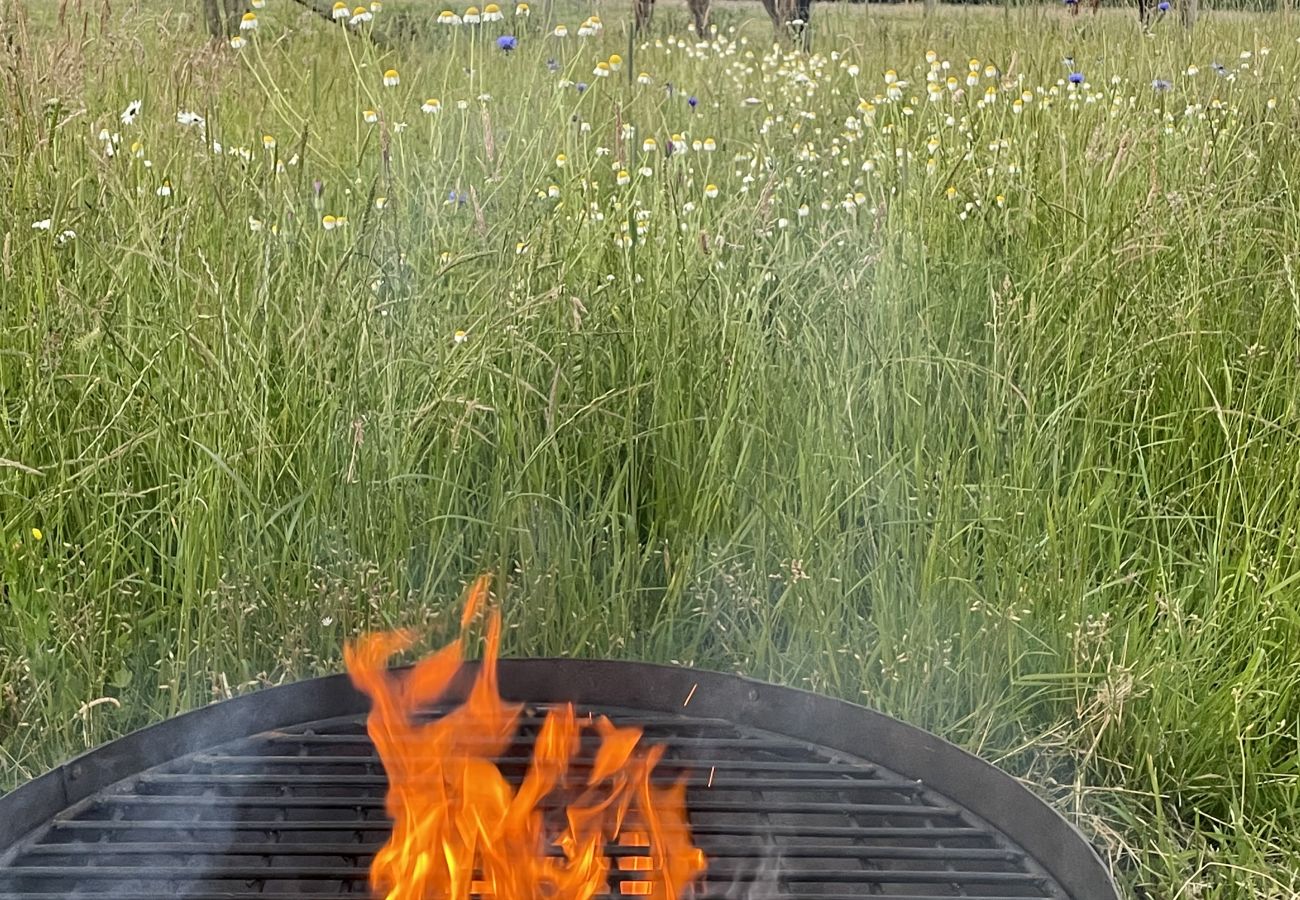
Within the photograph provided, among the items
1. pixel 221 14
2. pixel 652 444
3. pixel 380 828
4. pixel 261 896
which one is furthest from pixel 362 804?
pixel 221 14

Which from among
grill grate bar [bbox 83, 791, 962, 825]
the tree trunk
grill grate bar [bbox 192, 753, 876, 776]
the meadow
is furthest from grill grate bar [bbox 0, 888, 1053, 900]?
the tree trunk

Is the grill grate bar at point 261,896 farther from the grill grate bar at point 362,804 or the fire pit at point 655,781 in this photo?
the grill grate bar at point 362,804

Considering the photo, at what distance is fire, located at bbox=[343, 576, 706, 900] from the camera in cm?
138

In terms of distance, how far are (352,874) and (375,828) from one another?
9 centimetres

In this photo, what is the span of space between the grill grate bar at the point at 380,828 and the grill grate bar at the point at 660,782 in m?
0.07

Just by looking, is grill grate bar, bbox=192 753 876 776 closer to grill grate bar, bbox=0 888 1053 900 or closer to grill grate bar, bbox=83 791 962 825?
grill grate bar, bbox=83 791 962 825

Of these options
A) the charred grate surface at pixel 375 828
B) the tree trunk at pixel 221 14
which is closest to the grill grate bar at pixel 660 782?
the charred grate surface at pixel 375 828

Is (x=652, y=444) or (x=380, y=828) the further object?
(x=652, y=444)

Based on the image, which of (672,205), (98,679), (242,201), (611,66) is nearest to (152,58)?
(242,201)

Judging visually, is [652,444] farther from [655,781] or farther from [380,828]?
[380,828]

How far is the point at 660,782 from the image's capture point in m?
1.61

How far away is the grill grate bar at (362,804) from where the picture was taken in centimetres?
153

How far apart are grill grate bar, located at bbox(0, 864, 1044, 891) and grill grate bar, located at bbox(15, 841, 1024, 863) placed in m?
0.02

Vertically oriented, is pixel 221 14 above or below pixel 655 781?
above
